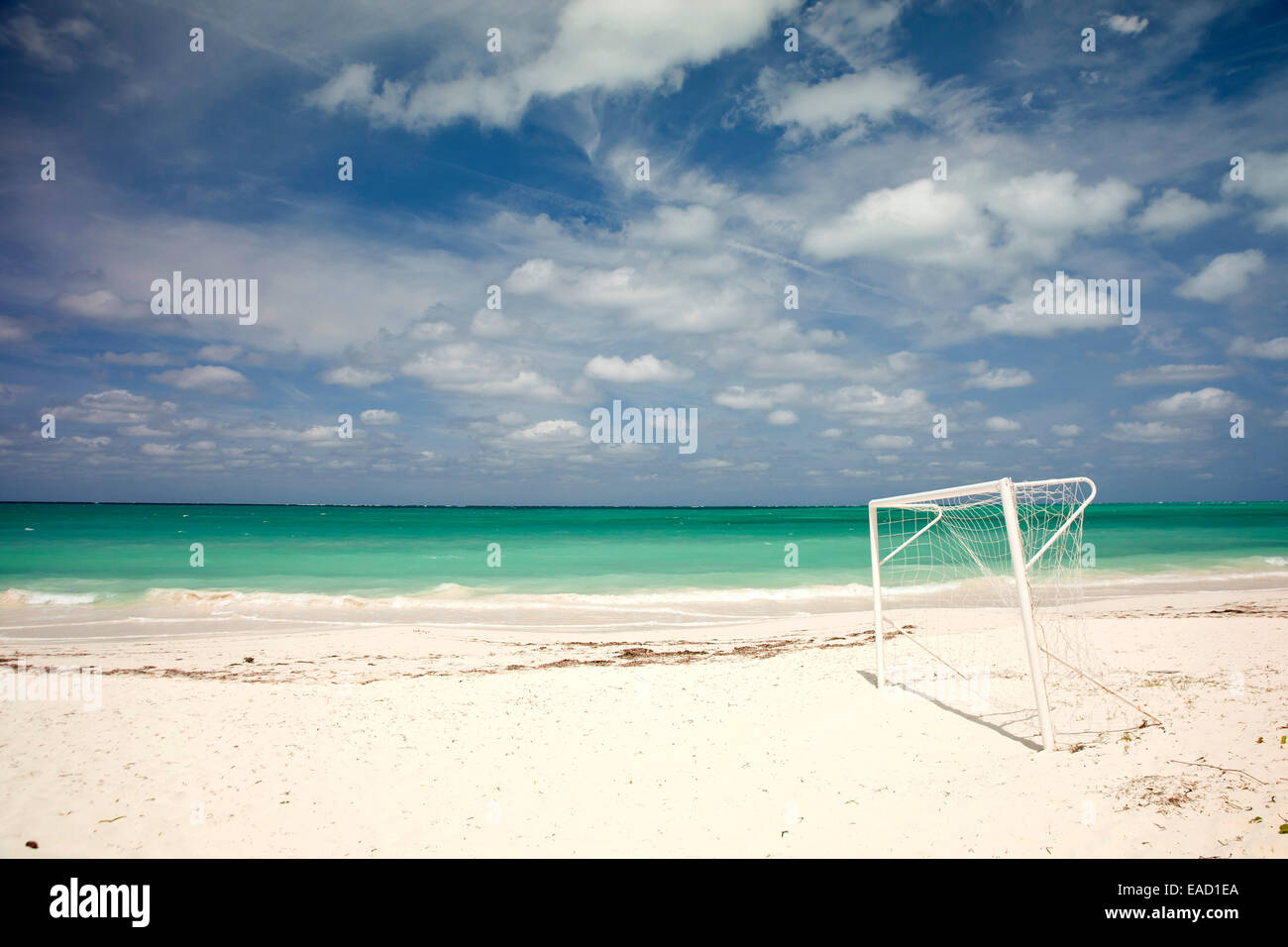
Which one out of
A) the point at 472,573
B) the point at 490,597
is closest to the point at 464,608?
the point at 490,597

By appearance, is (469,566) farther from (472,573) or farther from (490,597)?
(490,597)

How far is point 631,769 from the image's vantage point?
21.4ft

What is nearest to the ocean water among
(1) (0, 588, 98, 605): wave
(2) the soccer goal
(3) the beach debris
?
(1) (0, 588, 98, 605): wave

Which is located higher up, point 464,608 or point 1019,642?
point 1019,642

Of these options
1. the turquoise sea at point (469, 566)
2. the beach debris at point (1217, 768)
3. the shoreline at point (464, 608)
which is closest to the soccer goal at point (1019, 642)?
the beach debris at point (1217, 768)

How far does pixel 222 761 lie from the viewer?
6.75m

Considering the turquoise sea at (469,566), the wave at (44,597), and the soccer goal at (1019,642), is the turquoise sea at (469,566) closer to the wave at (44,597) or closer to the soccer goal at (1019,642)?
the wave at (44,597)

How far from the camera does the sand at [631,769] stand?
5.01 metres

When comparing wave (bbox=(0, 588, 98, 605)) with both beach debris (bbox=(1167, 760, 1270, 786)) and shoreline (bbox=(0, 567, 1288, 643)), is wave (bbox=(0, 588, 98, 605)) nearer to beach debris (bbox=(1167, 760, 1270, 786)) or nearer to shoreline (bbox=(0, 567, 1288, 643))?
shoreline (bbox=(0, 567, 1288, 643))

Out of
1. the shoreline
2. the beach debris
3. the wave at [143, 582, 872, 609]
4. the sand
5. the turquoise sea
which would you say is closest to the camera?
the sand

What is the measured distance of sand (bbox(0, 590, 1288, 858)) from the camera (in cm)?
501
